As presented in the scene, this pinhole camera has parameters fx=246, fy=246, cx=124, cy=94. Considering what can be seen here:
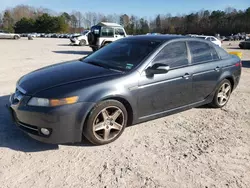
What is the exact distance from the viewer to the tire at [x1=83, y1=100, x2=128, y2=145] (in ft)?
10.7

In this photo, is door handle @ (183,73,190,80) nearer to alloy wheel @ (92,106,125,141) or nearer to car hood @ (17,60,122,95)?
car hood @ (17,60,122,95)

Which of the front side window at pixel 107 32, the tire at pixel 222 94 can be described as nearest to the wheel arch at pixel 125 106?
the tire at pixel 222 94

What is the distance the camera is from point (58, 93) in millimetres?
3090

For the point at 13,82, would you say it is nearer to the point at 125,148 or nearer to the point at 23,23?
the point at 125,148

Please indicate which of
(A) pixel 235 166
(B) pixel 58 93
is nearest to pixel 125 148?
(B) pixel 58 93

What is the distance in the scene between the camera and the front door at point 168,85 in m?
3.73

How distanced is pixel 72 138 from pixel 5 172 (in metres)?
0.84

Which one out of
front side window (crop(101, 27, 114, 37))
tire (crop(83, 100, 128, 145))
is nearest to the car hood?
tire (crop(83, 100, 128, 145))

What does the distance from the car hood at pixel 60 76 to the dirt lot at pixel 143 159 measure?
793 millimetres

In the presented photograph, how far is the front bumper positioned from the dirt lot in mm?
257

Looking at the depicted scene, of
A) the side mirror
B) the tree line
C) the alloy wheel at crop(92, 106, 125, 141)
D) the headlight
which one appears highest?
the tree line

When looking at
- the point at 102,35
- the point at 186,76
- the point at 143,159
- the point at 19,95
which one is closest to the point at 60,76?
the point at 19,95

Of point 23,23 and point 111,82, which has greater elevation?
point 23,23

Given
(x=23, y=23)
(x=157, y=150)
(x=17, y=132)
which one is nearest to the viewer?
(x=157, y=150)
